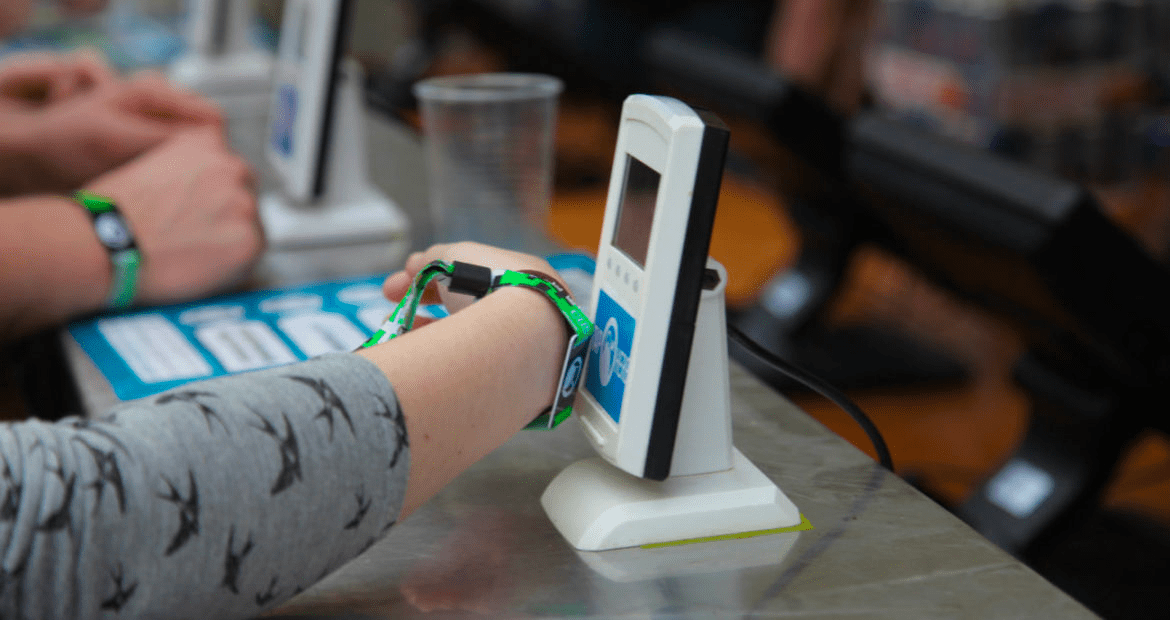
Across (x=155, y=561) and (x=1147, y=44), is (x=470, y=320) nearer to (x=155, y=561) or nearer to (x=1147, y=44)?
(x=155, y=561)

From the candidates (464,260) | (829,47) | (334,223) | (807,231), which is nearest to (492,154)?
(334,223)

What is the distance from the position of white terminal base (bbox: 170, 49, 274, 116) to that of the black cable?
1.36 m

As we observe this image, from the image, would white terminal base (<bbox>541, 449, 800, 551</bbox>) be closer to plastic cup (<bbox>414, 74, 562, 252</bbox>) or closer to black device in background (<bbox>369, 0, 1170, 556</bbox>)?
plastic cup (<bbox>414, 74, 562, 252</bbox>)

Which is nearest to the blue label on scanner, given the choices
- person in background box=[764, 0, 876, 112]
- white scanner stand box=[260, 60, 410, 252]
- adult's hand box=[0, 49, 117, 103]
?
white scanner stand box=[260, 60, 410, 252]

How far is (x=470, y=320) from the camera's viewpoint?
624 mm

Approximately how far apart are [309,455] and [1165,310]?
46.8 inches

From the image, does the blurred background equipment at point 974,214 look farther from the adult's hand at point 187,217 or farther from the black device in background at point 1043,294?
the adult's hand at point 187,217

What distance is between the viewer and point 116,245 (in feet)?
3.21

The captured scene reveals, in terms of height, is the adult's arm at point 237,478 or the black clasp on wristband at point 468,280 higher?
the black clasp on wristband at point 468,280

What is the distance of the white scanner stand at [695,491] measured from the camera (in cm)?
63

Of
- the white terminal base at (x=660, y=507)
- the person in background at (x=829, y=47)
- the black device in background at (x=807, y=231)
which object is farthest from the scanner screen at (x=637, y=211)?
the person in background at (x=829, y=47)

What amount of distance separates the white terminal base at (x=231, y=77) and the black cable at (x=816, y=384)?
1.36 meters

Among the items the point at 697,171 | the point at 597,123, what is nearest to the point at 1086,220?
the point at 697,171

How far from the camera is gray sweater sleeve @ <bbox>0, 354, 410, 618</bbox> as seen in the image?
0.48 metres
